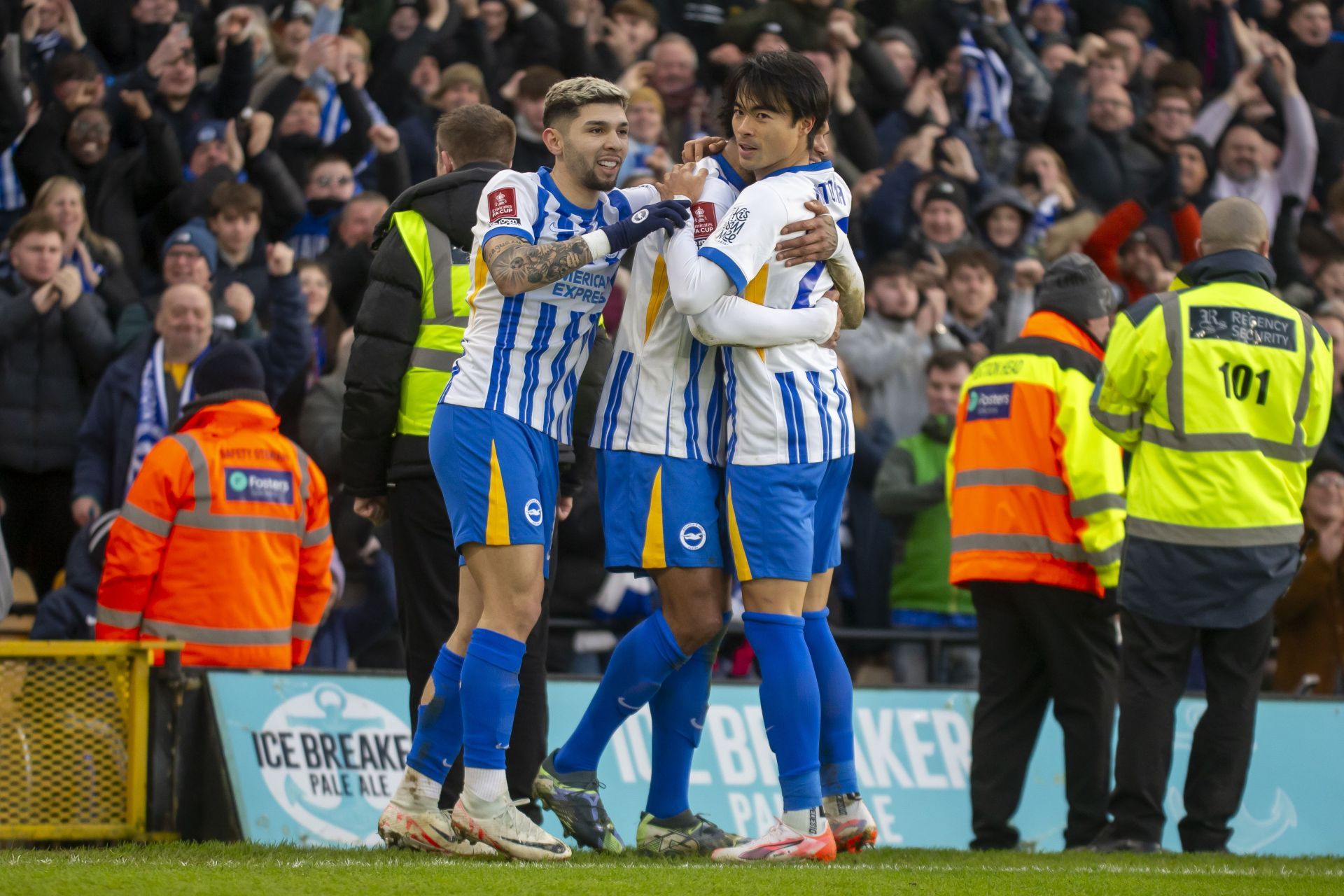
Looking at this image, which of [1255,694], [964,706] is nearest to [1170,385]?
[1255,694]

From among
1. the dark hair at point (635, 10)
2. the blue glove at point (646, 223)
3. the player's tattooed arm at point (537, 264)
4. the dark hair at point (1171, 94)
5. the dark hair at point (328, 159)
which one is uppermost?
the dark hair at point (635, 10)

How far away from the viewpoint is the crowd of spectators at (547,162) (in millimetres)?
8758

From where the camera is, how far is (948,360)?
31.9 ft

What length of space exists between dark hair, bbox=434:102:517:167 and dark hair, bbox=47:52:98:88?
456 cm

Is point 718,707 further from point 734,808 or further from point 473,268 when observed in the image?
point 473,268

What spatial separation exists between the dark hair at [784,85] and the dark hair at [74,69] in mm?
5748

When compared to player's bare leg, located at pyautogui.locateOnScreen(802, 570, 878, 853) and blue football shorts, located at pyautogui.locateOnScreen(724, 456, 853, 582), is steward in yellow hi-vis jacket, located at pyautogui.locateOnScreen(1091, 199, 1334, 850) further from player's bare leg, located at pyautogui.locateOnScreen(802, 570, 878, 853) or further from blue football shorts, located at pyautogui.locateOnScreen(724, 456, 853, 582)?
blue football shorts, located at pyautogui.locateOnScreen(724, 456, 853, 582)

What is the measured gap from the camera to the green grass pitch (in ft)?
14.0

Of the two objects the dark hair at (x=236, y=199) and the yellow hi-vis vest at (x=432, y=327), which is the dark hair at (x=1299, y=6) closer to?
the dark hair at (x=236, y=199)

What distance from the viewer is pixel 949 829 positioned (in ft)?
25.2

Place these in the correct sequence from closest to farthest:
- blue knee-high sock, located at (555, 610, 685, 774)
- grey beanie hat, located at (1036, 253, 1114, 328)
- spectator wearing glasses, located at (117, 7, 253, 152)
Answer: blue knee-high sock, located at (555, 610, 685, 774) → grey beanie hat, located at (1036, 253, 1114, 328) → spectator wearing glasses, located at (117, 7, 253, 152)

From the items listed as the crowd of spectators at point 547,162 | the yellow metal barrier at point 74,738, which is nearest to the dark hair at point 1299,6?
the crowd of spectators at point 547,162

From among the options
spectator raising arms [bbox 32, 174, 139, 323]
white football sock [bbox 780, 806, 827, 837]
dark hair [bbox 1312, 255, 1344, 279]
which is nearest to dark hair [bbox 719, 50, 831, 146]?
white football sock [bbox 780, 806, 827, 837]

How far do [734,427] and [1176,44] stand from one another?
12491 mm
